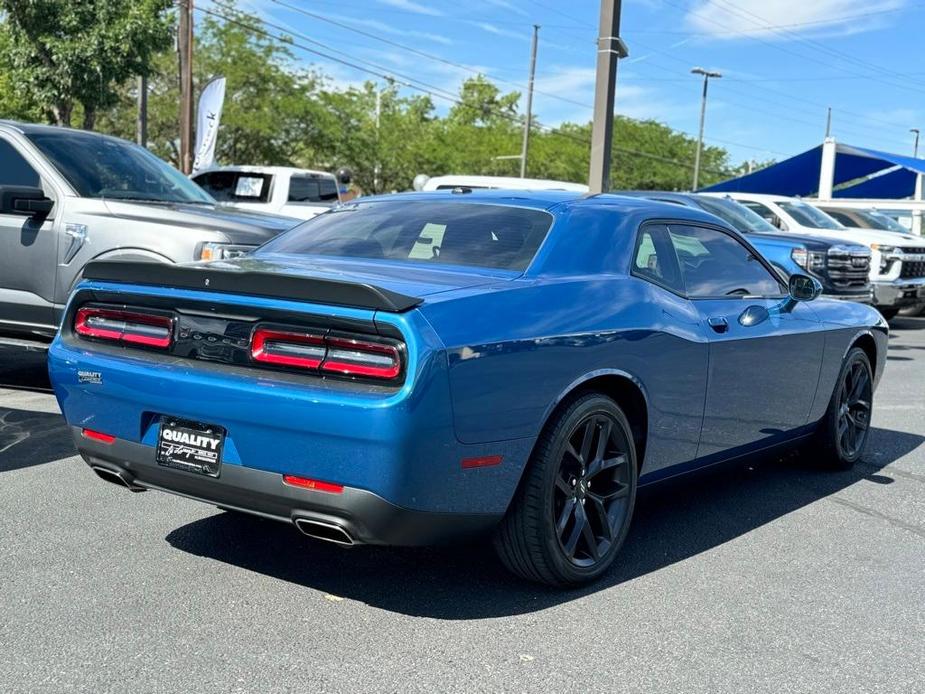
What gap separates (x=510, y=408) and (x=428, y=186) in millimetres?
12590

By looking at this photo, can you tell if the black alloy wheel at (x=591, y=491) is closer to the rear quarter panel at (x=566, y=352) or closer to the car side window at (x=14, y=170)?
the rear quarter panel at (x=566, y=352)

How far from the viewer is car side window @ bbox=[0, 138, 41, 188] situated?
814 cm

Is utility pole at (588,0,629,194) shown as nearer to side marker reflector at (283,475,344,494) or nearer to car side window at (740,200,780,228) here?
car side window at (740,200,780,228)

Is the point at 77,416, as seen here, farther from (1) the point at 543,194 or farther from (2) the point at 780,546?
(2) the point at 780,546

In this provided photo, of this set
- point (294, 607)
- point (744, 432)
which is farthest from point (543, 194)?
point (294, 607)

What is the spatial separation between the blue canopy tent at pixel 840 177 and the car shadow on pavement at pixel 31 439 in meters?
25.0

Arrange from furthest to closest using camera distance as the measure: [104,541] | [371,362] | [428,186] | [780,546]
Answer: [428,186] < [780,546] < [104,541] < [371,362]

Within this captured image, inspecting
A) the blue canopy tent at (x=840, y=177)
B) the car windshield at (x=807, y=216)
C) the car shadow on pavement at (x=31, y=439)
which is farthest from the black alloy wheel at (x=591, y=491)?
the blue canopy tent at (x=840, y=177)

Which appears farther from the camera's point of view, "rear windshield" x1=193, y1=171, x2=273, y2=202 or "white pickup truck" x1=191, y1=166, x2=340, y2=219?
"rear windshield" x1=193, y1=171, x2=273, y2=202

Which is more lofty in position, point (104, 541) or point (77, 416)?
point (77, 416)

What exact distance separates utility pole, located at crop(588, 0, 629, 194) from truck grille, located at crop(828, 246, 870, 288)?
2965mm

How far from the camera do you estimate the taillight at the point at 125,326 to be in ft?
13.1

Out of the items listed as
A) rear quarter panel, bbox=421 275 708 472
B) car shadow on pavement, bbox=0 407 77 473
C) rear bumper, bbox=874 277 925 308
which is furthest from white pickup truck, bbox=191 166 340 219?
rear quarter panel, bbox=421 275 708 472

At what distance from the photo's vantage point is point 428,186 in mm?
16047
